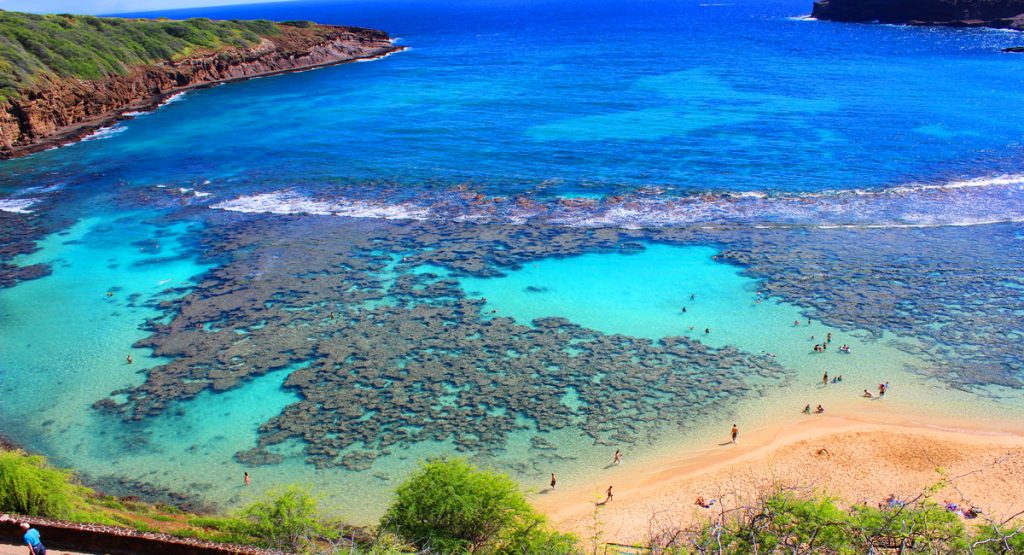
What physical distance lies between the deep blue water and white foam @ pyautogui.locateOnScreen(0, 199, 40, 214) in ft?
9.23

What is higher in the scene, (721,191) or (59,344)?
(721,191)

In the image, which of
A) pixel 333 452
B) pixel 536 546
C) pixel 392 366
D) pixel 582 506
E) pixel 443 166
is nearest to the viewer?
pixel 536 546

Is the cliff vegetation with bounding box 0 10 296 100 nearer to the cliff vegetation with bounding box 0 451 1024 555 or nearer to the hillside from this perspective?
the hillside

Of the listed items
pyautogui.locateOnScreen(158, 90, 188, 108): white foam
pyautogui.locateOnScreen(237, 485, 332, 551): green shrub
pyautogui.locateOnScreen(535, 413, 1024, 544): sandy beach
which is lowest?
pyautogui.locateOnScreen(535, 413, 1024, 544): sandy beach

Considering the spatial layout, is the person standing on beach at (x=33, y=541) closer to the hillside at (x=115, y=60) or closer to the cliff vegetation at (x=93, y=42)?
the hillside at (x=115, y=60)

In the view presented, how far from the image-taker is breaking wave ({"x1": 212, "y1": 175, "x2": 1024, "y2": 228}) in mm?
51750

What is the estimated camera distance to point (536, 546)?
2064cm

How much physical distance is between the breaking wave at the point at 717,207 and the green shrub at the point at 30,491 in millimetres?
34046

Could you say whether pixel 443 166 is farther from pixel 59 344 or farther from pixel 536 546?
pixel 536 546

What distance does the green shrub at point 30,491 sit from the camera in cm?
2139

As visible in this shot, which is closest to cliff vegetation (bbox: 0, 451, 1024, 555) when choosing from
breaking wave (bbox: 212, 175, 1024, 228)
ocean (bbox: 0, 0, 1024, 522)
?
A: ocean (bbox: 0, 0, 1024, 522)

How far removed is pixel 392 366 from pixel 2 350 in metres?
21.5

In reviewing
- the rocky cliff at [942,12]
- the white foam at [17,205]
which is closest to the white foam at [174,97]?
the white foam at [17,205]

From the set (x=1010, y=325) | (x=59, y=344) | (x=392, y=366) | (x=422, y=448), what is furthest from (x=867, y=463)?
(x=59, y=344)
